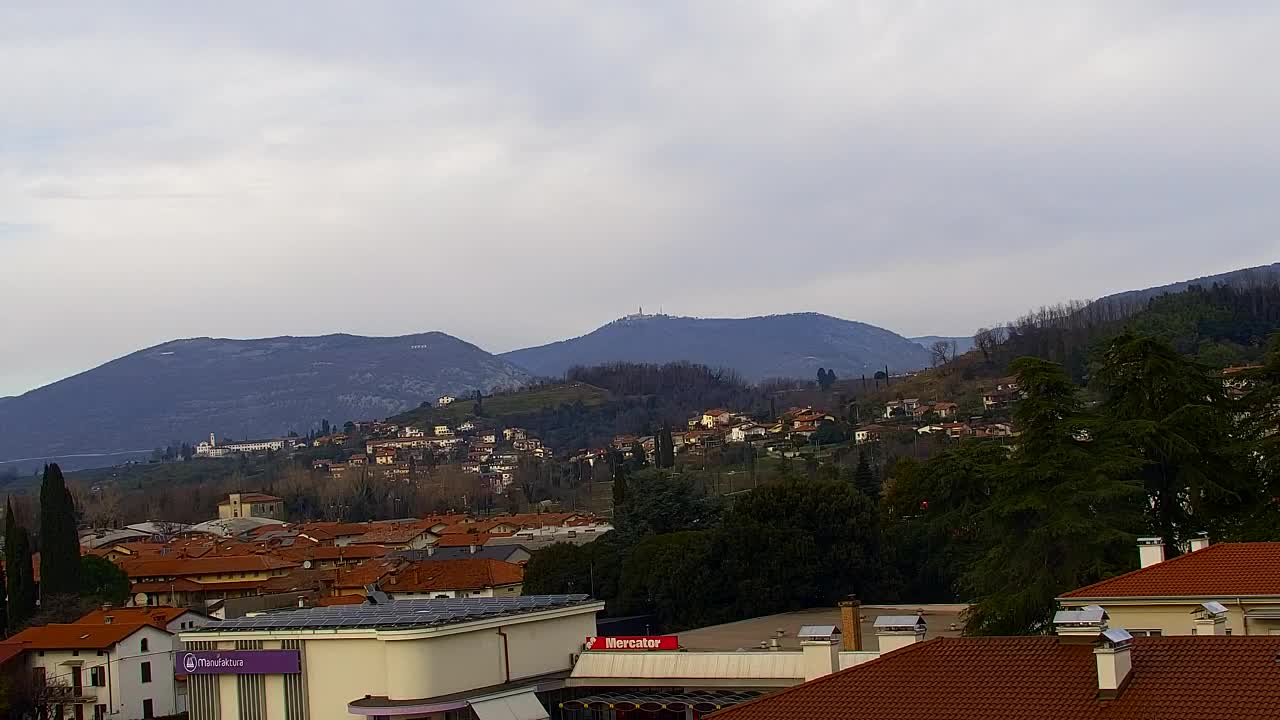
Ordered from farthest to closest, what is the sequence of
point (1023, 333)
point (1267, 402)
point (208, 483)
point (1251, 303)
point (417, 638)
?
point (208, 483) < point (1023, 333) < point (1251, 303) < point (1267, 402) < point (417, 638)

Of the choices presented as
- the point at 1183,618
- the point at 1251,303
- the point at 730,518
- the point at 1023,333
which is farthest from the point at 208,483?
the point at 1183,618

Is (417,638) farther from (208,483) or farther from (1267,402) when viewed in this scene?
(208,483)

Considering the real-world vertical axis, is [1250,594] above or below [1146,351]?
below

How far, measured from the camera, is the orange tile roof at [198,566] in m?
84.4

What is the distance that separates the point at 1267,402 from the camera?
38438 millimetres

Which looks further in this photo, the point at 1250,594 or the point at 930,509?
the point at 930,509

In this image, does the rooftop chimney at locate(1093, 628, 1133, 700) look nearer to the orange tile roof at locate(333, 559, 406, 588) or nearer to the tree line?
the tree line

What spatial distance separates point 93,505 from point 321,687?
438ft

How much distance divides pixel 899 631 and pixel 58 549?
52.3 metres

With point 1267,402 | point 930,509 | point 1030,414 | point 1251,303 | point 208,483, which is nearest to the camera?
point 1030,414

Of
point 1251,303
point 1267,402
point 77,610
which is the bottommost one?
point 77,610

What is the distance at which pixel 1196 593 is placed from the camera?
21984 millimetres

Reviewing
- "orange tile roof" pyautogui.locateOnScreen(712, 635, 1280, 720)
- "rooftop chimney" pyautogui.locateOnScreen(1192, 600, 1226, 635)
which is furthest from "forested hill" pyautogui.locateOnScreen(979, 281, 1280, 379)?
"orange tile roof" pyautogui.locateOnScreen(712, 635, 1280, 720)

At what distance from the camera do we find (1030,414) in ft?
118
